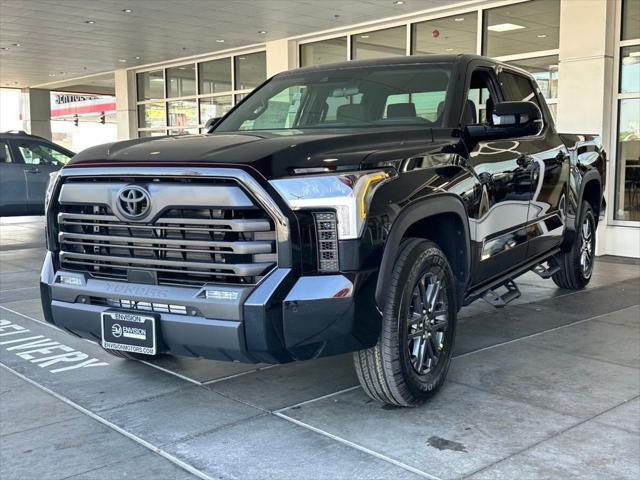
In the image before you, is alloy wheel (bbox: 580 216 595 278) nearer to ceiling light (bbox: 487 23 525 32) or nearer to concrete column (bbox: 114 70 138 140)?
ceiling light (bbox: 487 23 525 32)

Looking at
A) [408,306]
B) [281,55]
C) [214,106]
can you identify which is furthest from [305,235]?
[214,106]

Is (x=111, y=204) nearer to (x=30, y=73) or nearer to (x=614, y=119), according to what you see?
(x=614, y=119)

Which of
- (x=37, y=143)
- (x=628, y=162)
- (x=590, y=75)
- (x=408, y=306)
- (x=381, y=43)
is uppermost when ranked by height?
(x=381, y=43)

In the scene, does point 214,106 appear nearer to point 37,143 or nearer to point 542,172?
point 37,143

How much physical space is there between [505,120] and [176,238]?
203cm

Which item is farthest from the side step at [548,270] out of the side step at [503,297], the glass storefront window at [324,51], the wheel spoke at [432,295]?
the glass storefront window at [324,51]

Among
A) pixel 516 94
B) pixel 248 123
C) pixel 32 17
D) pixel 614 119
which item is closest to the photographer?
pixel 248 123

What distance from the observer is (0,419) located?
11.8 ft

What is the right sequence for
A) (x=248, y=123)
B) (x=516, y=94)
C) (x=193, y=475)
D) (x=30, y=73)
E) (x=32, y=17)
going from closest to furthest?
(x=193, y=475) < (x=248, y=123) < (x=516, y=94) < (x=32, y=17) < (x=30, y=73)

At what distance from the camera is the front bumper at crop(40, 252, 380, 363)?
2.88 m

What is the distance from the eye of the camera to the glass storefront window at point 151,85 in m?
20.3

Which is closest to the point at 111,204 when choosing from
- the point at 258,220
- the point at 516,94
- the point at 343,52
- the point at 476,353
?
the point at 258,220

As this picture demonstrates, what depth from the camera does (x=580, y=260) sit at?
267 inches

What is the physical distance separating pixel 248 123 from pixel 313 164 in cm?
172
